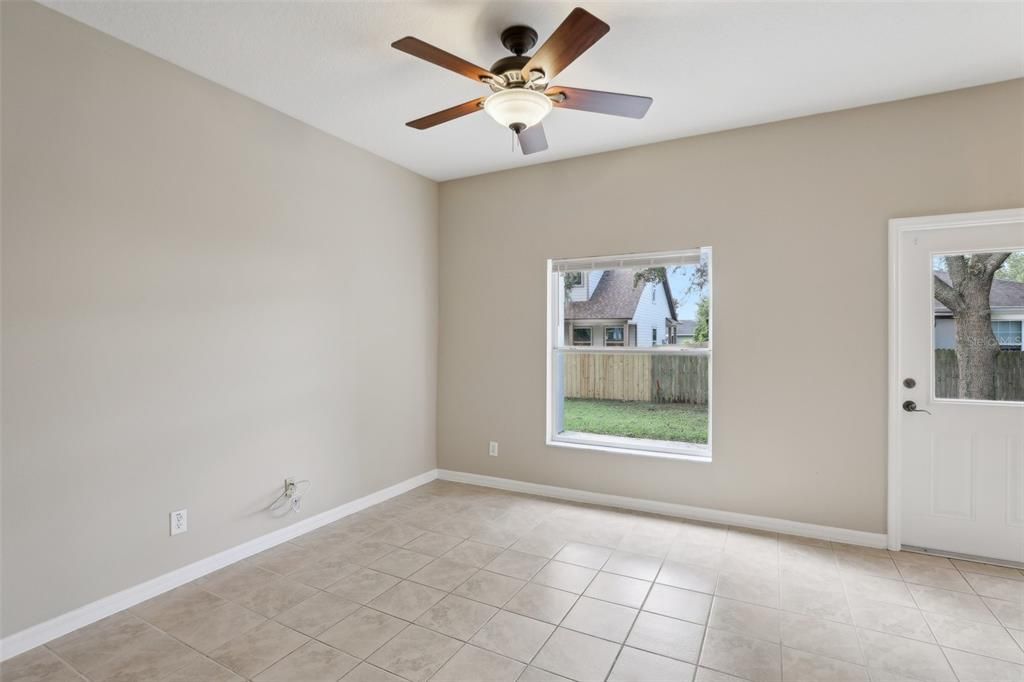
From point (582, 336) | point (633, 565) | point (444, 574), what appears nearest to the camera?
point (444, 574)

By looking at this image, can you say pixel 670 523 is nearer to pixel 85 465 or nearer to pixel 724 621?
pixel 724 621

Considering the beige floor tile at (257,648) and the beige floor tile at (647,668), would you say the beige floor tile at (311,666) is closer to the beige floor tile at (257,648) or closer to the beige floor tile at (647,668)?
the beige floor tile at (257,648)

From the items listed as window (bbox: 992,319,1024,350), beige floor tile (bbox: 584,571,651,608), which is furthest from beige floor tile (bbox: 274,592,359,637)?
window (bbox: 992,319,1024,350)

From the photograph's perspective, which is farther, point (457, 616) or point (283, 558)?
point (283, 558)

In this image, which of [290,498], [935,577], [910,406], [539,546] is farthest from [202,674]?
[910,406]

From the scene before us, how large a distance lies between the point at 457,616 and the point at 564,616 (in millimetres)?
506

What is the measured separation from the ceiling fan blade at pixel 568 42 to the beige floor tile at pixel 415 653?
8.11ft

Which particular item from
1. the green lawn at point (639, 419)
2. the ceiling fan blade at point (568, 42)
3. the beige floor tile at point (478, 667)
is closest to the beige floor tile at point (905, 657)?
the beige floor tile at point (478, 667)

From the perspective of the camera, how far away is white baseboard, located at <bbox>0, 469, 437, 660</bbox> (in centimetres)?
211

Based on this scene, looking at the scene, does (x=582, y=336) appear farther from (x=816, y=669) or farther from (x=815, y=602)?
(x=816, y=669)

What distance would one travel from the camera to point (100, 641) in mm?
2164

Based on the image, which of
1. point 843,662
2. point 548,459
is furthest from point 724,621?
point 548,459

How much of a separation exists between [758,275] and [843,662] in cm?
227

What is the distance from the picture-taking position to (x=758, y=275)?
340cm
